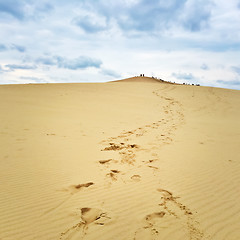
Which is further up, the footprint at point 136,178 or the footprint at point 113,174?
the footprint at point 113,174

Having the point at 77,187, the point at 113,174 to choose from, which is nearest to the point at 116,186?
the point at 113,174

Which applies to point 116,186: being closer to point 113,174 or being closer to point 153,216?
point 113,174

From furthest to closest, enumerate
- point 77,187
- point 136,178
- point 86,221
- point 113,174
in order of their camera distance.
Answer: point 113,174, point 136,178, point 77,187, point 86,221

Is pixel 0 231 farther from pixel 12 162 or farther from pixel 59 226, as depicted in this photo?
pixel 12 162

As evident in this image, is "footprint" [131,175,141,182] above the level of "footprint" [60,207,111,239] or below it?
above

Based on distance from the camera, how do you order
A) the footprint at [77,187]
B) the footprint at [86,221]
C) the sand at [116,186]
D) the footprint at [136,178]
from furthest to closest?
the footprint at [136,178]
the footprint at [77,187]
the sand at [116,186]
the footprint at [86,221]

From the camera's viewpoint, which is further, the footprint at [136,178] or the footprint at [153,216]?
the footprint at [136,178]

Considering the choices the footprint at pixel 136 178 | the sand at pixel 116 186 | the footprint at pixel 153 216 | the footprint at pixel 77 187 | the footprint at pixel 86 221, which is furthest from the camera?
the footprint at pixel 136 178

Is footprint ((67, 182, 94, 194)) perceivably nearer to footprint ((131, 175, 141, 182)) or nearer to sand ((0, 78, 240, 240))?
sand ((0, 78, 240, 240))

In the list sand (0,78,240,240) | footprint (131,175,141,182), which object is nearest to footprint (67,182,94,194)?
sand (0,78,240,240)

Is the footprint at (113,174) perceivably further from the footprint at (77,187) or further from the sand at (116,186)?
the footprint at (77,187)

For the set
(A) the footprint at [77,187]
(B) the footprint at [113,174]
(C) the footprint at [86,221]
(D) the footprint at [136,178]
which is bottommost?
(C) the footprint at [86,221]

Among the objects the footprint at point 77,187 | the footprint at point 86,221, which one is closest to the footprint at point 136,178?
the footprint at point 77,187

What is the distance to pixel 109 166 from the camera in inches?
170
